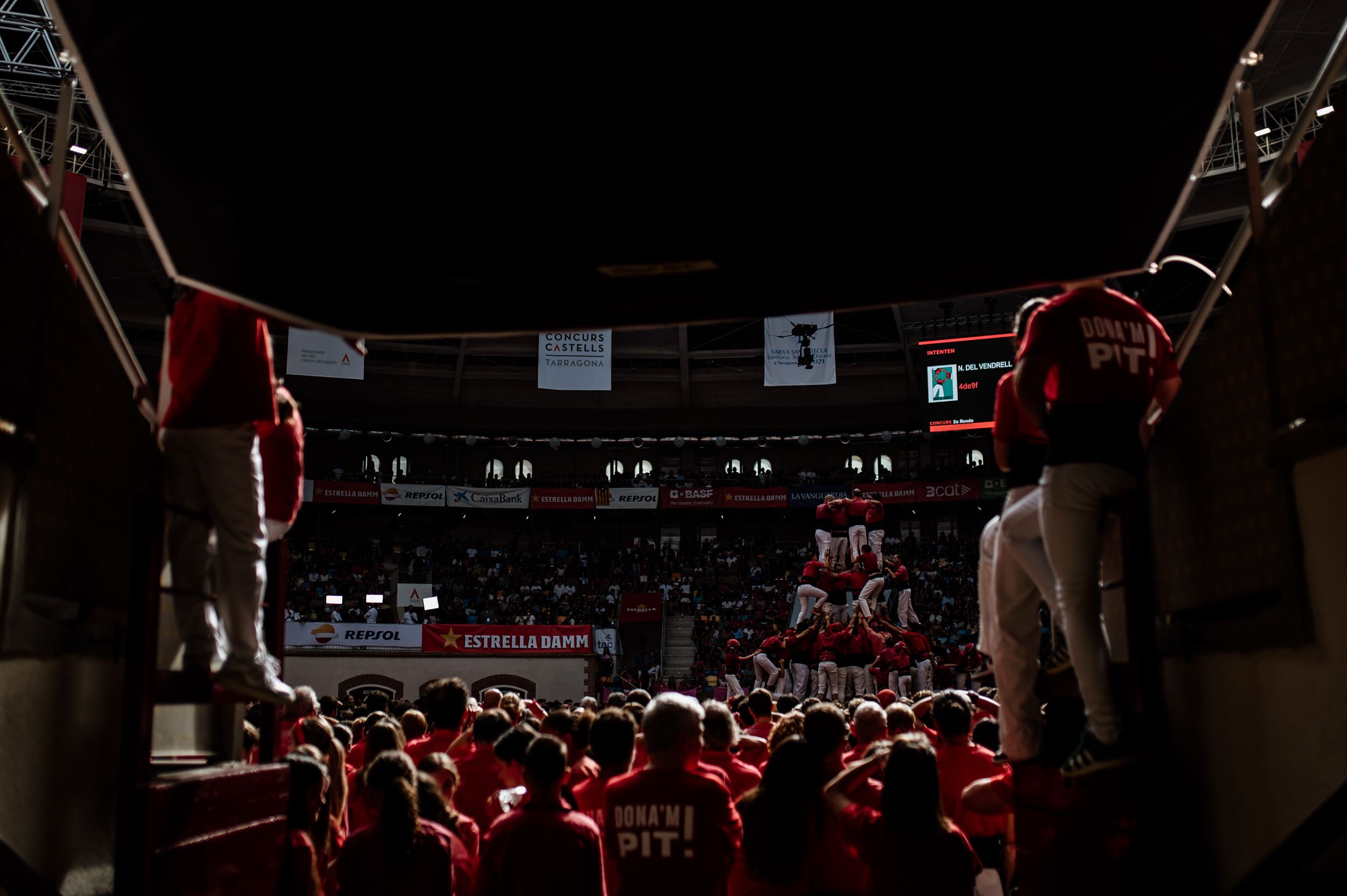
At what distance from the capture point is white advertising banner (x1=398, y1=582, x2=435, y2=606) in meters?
31.5

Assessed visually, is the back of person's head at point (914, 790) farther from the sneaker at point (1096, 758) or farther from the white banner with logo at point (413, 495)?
the white banner with logo at point (413, 495)

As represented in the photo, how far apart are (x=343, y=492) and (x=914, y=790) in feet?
113

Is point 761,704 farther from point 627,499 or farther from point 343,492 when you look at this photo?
point 343,492

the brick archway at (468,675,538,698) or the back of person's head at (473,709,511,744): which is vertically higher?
the back of person's head at (473,709,511,744)

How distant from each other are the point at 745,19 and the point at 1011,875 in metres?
5.04

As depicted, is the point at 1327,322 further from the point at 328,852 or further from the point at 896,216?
the point at 328,852

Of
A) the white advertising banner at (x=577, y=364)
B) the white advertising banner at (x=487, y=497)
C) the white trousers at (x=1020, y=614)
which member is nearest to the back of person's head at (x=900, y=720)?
the white trousers at (x=1020, y=614)

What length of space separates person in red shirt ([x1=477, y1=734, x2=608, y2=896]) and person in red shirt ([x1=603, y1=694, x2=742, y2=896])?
117 mm

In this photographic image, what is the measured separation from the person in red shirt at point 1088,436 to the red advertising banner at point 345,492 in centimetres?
3421

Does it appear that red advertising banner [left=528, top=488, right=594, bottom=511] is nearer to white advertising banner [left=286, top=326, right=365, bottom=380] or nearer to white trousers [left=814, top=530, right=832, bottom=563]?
white advertising banner [left=286, top=326, right=365, bottom=380]

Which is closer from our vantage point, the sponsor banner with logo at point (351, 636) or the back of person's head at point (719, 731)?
the back of person's head at point (719, 731)

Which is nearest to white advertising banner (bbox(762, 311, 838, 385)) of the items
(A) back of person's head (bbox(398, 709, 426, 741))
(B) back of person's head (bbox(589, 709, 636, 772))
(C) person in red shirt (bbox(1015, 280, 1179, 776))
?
(A) back of person's head (bbox(398, 709, 426, 741))

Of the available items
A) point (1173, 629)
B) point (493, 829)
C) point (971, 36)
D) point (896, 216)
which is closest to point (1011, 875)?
point (1173, 629)

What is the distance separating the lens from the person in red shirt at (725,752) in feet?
16.5
